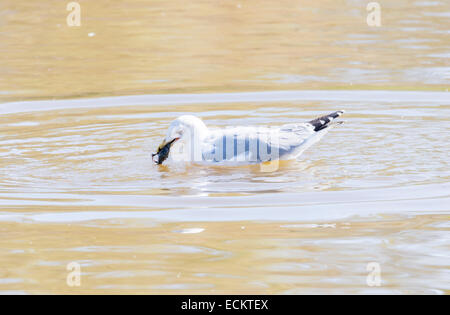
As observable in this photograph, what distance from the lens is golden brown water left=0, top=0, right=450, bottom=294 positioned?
644 cm

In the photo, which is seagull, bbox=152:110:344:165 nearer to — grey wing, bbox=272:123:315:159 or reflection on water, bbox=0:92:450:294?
grey wing, bbox=272:123:315:159

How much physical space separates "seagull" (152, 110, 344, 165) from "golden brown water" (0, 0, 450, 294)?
0.15 meters

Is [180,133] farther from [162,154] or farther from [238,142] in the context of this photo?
[238,142]

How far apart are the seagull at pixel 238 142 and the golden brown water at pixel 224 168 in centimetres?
15

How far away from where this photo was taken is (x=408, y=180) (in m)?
8.35

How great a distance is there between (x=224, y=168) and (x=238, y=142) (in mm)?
303

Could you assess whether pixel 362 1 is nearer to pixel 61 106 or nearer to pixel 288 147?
pixel 61 106

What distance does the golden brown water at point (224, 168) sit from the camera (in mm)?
6438

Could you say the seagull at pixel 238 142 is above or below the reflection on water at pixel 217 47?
below

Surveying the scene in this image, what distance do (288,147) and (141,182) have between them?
1529 mm

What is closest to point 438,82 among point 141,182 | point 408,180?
point 408,180

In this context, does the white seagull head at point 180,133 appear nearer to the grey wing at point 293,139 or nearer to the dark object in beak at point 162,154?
the dark object in beak at point 162,154

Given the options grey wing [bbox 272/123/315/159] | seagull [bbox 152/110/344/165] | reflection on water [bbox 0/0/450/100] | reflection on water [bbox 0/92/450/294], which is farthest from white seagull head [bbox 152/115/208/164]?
reflection on water [bbox 0/0/450/100]

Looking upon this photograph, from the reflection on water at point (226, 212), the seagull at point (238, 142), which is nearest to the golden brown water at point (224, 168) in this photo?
the reflection on water at point (226, 212)
